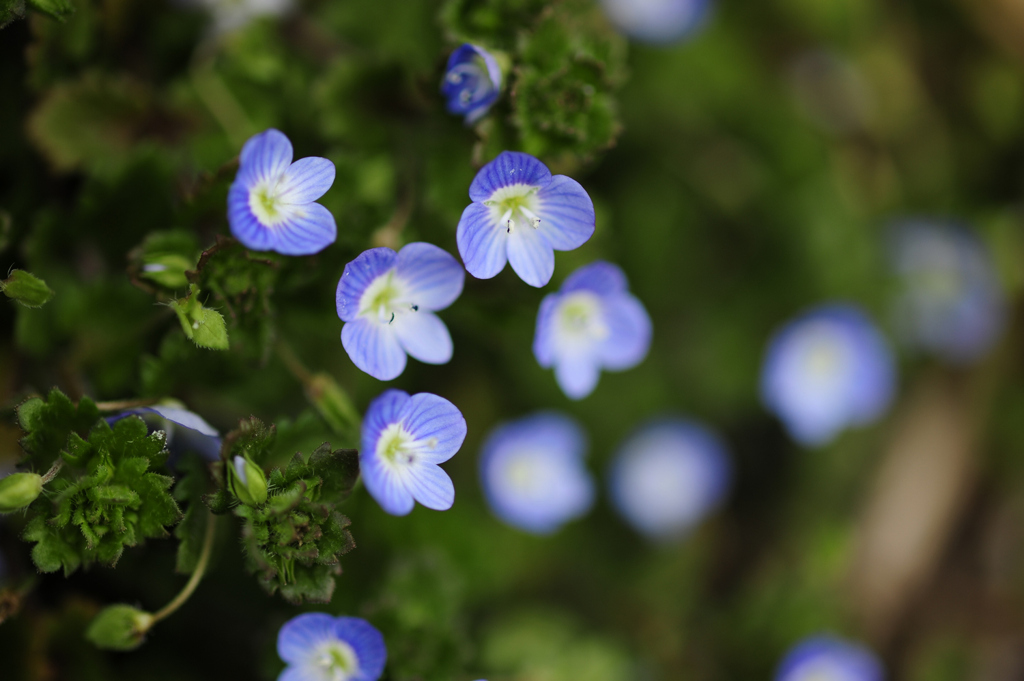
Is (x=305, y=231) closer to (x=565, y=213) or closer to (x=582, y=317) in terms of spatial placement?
(x=565, y=213)

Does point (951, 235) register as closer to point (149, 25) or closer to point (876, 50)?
point (876, 50)

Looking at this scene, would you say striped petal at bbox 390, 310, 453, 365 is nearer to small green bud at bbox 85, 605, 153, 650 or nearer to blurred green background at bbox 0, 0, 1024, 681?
blurred green background at bbox 0, 0, 1024, 681

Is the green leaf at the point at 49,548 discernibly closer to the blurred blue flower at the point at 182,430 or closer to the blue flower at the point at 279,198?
the blurred blue flower at the point at 182,430

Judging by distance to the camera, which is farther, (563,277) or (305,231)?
(563,277)

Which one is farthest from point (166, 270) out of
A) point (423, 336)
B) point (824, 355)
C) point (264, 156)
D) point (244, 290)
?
point (824, 355)

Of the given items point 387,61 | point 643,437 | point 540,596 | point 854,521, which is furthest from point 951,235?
point 387,61

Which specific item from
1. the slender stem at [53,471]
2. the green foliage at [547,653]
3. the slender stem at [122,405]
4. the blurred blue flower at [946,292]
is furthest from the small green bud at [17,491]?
the blurred blue flower at [946,292]

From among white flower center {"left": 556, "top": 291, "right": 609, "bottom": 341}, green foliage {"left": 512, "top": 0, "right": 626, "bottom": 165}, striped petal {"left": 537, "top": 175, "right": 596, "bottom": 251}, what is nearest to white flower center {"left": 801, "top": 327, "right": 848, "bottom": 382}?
white flower center {"left": 556, "top": 291, "right": 609, "bottom": 341}
